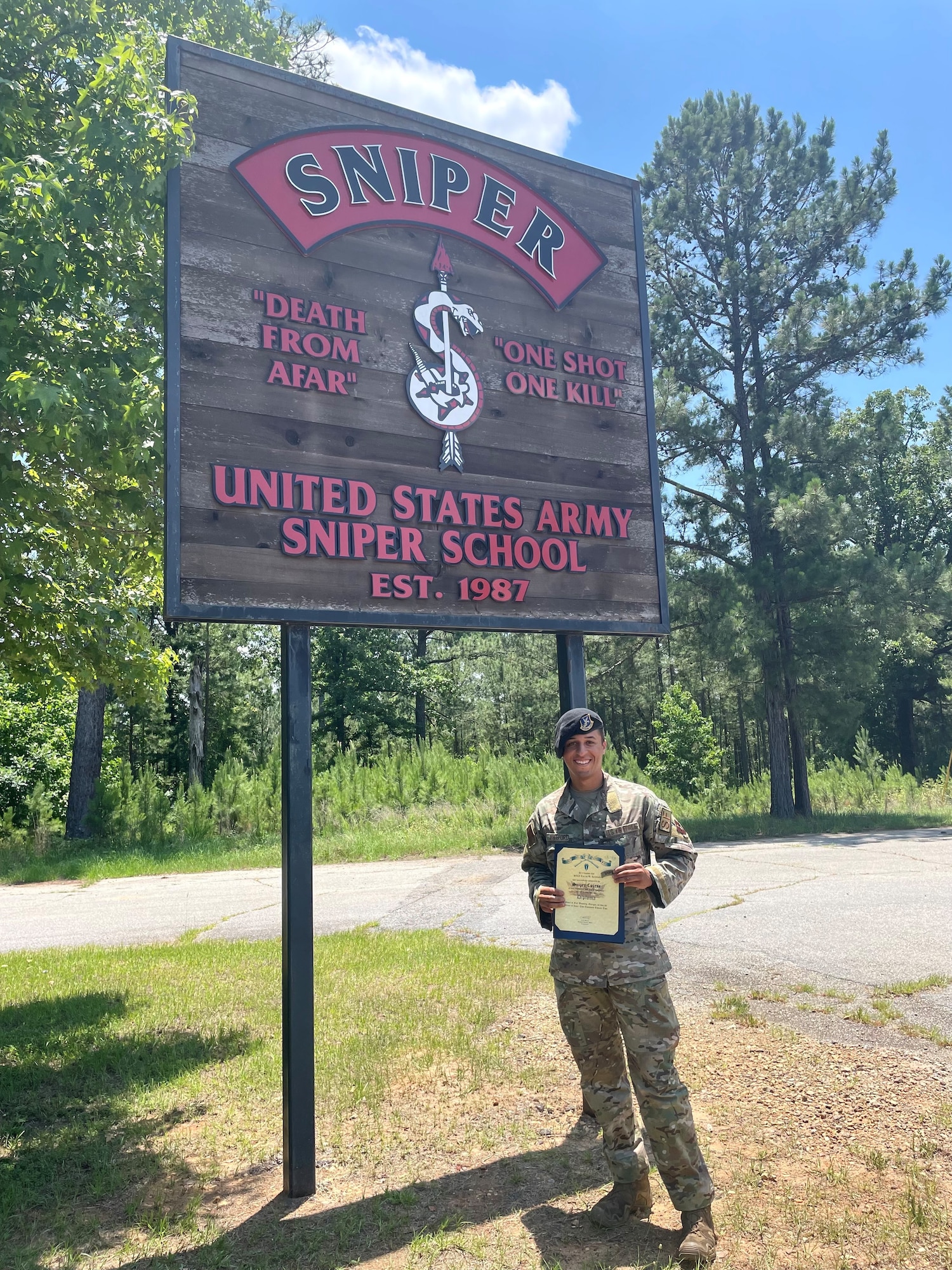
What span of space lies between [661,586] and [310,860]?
2.61 metres

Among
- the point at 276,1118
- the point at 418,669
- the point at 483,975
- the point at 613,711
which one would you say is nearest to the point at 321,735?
the point at 418,669

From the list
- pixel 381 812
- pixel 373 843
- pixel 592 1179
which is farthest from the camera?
pixel 381 812

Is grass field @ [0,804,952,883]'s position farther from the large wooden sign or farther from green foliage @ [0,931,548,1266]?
the large wooden sign

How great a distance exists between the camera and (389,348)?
4.75 m

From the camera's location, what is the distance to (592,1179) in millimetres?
4000

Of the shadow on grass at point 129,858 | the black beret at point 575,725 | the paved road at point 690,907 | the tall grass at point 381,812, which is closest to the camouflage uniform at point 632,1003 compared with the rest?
the black beret at point 575,725

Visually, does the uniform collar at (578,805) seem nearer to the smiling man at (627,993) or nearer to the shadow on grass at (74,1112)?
the smiling man at (627,993)

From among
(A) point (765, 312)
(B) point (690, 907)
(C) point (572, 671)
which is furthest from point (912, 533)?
(C) point (572, 671)

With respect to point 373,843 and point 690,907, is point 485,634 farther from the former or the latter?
point 690,907

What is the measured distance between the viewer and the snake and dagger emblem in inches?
189

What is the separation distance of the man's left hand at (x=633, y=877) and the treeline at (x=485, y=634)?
11.3ft

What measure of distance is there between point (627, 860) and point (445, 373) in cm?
274

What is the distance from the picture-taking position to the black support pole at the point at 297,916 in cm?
395

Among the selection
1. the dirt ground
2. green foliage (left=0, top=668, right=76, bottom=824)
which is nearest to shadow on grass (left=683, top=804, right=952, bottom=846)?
the dirt ground
